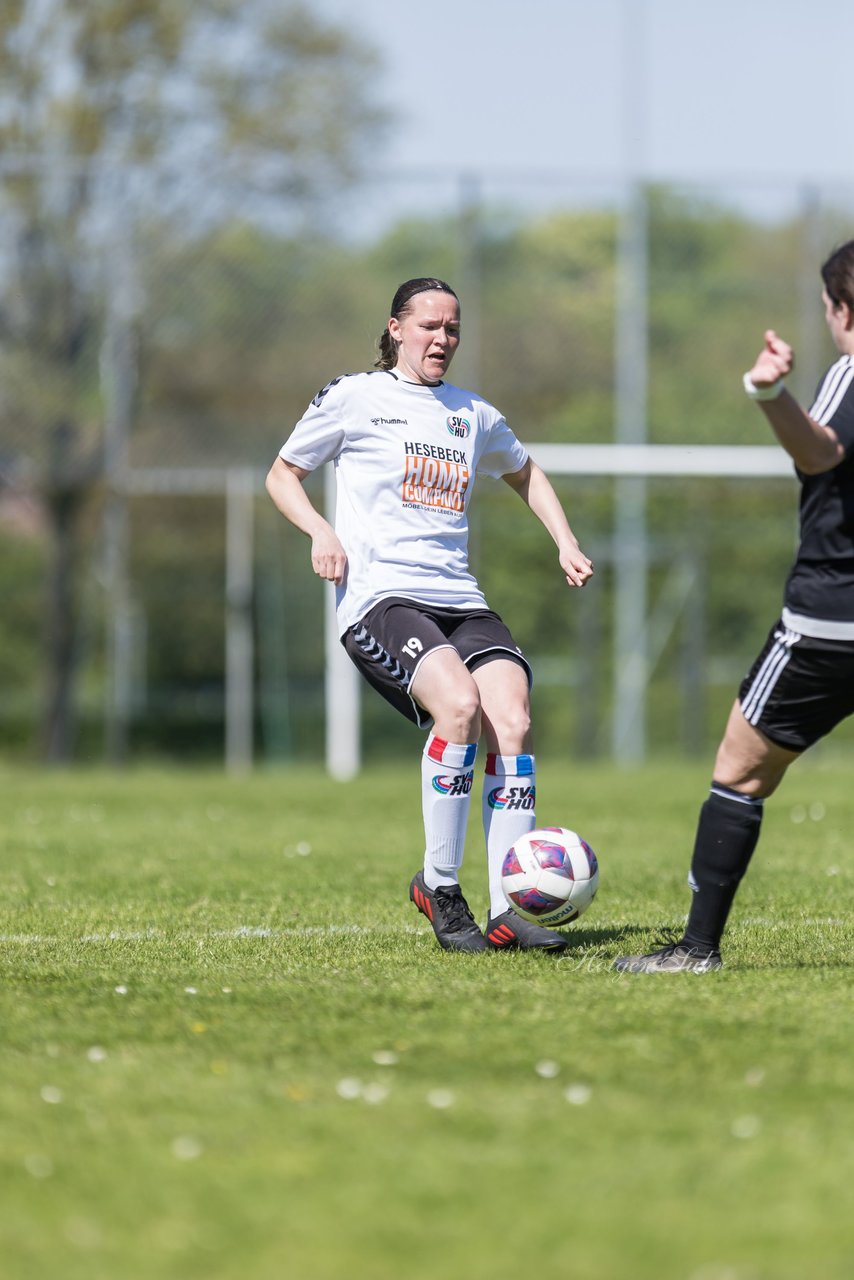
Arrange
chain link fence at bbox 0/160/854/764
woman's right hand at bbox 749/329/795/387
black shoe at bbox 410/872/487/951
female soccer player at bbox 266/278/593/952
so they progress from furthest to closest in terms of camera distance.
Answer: chain link fence at bbox 0/160/854/764 < female soccer player at bbox 266/278/593/952 < black shoe at bbox 410/872/487/951 < woman's right hand at bbox 749/329/795/387

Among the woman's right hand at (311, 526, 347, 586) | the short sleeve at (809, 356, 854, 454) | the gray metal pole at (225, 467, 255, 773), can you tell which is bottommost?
the gray metal pole at (225, 467, 255, 773)

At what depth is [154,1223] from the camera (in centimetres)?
290

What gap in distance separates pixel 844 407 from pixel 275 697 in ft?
53.2

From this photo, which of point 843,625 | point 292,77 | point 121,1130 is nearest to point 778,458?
point 292,77

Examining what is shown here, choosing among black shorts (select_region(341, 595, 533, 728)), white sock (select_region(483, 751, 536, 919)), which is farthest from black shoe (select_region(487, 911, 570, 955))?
black shorts (select_region(341, 595, 533, 728))

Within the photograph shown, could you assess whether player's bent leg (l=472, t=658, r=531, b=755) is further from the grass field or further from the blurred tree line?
the blurred tree line

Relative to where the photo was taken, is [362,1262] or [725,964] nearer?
[362,1262]

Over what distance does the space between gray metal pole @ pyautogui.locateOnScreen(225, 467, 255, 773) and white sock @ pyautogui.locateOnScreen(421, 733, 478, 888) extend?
13.7 meters

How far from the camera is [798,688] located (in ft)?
16.2

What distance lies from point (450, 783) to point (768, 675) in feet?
4.23

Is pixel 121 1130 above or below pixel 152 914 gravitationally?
above

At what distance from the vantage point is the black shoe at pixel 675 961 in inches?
205

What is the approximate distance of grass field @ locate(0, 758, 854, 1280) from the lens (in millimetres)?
2805

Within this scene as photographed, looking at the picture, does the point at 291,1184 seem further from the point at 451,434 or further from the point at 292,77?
the point at 292,77
